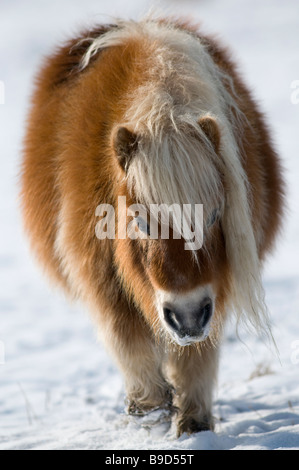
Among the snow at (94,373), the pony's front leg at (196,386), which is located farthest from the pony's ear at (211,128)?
the pony's front leg at (196,386)

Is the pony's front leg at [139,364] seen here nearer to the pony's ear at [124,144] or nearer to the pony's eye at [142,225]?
the pony's eye at [142,225]

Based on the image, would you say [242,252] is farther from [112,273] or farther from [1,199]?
[1,199]

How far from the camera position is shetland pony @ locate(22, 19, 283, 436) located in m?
2.65

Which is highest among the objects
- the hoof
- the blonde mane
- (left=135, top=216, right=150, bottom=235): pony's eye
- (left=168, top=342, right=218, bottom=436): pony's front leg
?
the blonde mane

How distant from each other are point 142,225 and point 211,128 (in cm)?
53

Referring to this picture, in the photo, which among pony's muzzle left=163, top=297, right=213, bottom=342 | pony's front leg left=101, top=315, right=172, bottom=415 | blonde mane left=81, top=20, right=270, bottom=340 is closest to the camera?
pony's muzzle left=163, top=297, right=213, bottom=342

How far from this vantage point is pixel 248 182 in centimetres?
301

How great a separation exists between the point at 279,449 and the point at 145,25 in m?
2.43

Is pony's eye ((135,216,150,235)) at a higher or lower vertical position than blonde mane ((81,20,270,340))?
lower

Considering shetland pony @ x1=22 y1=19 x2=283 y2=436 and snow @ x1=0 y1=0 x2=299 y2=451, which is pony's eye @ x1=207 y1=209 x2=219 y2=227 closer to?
shetland pony @ x1=22 y1=19 x2=283 y2=436

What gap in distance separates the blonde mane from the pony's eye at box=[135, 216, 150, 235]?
0.28 feet

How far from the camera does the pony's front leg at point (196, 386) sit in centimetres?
338

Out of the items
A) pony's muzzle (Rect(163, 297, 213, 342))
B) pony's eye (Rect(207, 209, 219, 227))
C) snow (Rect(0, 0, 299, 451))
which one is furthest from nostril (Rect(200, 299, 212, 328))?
snow (Rect(0, 0, 299, 451))
